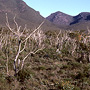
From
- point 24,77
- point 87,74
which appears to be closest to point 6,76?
point 24,77

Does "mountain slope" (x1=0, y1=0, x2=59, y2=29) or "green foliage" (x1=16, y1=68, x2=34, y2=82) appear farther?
"mountain slope" (x1=0, y1=0, x2=59, y2=29)

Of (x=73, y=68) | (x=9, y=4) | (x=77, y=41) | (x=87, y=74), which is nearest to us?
(x=87, y=74)

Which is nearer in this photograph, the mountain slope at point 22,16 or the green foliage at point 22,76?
the green foliage at point 22,76

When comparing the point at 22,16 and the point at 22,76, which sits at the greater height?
the point at 22,16

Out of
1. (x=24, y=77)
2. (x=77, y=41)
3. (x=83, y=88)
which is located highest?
(x=77, y=41)

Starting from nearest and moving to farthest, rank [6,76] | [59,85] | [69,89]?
[69,89] < [59,85] < [6,76]

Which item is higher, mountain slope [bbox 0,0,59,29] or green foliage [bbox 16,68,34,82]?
mountain slope [bbox 0,0,59,29]

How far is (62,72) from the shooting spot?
776cm

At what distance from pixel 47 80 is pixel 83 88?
1669mm

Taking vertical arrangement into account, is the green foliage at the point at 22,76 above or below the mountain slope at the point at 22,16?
below

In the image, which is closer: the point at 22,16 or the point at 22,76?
the point at 22,76

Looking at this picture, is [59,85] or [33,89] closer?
[33,89]

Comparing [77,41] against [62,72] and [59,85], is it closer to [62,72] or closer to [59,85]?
[62,72]

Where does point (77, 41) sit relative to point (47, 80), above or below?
above
